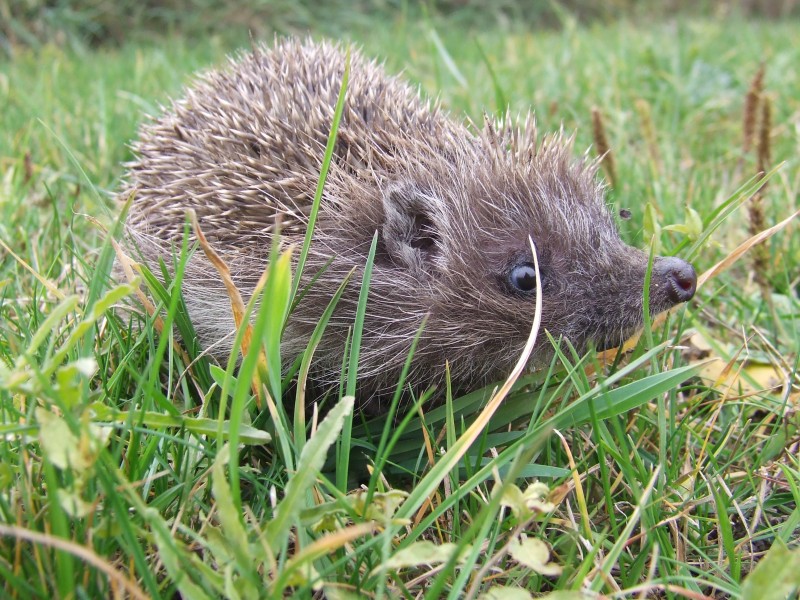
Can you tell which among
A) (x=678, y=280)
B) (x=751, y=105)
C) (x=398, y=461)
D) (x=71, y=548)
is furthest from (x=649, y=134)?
(x=71, y=548)

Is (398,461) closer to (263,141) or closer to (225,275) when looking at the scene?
(225,275)

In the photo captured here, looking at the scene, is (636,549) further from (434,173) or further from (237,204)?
(237,204)

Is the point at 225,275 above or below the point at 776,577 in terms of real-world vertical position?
above

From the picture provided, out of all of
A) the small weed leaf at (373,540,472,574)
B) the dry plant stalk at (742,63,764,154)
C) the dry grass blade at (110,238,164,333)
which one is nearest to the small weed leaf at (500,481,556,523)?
the small weed leaf at (373,540,472,574)

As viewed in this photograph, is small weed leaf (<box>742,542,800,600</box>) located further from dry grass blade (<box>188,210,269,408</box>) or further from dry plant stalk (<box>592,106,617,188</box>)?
dry plant stalk (<box>592,106,617,188</box>)

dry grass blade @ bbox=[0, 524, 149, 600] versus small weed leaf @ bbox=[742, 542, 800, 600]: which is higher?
dry grass blade @ bbox=[0, 524, 149, 600]

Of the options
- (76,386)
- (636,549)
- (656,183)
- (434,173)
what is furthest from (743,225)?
(76,386)

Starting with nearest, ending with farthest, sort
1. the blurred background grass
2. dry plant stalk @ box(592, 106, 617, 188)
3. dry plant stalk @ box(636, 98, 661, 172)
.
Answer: dry plant stalk @ box(592, 106, 617, 188) < dry plant stalk @ box(636, 98, 661, 172) < the blurred background grass
